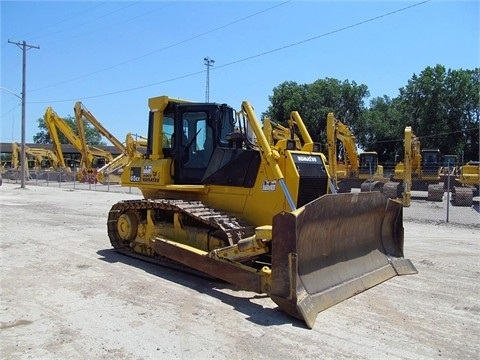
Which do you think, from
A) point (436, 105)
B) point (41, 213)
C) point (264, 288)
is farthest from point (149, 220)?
point (436, 105)

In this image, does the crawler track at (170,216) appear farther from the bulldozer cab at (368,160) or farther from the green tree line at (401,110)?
the green tree line at (401,110)

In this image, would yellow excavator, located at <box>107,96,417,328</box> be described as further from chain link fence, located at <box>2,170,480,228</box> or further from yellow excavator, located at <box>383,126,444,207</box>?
yellow excavator, located at <box>383,126,444,207</box>

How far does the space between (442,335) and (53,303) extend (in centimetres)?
431

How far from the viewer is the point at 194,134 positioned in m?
7.67

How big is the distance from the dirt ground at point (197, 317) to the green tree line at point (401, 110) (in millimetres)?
42565

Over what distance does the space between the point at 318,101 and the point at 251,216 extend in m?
46.9

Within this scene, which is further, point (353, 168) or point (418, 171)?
point (353, 168)

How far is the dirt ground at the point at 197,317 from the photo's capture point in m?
4.04

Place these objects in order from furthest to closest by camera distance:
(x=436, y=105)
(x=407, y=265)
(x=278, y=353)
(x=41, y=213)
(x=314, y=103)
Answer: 1. (x=314, y=103)
2. (x=436, y=105)
3. (x=41, y=213)
4. (x=407, y=265)
5. (x=278, y=353)

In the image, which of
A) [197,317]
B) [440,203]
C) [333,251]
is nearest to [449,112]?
[440,203]

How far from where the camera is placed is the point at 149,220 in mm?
7477

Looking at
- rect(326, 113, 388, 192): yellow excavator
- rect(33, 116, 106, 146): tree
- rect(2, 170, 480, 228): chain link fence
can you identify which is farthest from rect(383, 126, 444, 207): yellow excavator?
rect(33, 116, 106, 146): tree

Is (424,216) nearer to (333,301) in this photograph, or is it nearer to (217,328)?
(333,301)

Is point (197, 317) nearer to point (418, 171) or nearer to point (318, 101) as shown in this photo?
point (418, 171)
